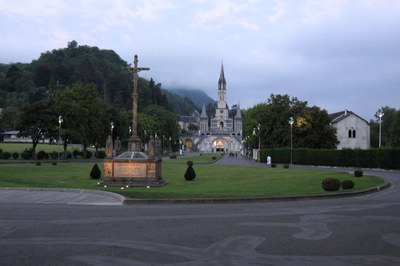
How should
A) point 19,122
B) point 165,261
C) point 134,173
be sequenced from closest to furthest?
point 165,261, point 134,173, point 19,122

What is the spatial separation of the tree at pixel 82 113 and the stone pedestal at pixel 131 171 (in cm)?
4859

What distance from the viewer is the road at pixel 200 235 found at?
29.6ft

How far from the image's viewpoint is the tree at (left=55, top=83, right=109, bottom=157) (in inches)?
3233

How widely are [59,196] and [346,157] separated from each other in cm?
4630

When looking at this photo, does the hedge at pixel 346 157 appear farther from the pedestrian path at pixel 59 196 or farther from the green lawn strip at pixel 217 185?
the pedestrian path at pixel 59 196

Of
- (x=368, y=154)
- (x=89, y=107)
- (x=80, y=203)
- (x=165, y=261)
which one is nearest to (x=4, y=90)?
(x=89, y=107)

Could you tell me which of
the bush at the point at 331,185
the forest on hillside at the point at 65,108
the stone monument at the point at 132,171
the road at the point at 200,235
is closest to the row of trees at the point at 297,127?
the forest on hillside at the point at 65,108

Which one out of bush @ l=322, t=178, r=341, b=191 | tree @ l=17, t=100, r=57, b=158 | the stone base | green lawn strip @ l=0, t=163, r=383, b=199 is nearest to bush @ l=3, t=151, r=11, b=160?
tree @ l=17, t=100, r=57, b=158

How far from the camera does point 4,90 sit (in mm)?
186125

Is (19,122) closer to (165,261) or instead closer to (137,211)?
(137,211)

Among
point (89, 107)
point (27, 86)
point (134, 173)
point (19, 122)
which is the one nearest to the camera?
point (134, 173)

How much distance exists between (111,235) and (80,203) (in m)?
9.09

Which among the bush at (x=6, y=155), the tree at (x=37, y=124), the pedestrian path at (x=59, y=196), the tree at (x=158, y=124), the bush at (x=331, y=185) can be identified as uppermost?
the tree at (x=158, y=124)

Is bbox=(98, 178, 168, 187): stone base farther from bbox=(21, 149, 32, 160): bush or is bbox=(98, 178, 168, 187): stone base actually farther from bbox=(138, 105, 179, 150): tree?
bbox=(138, 105, 179, 150): tree
